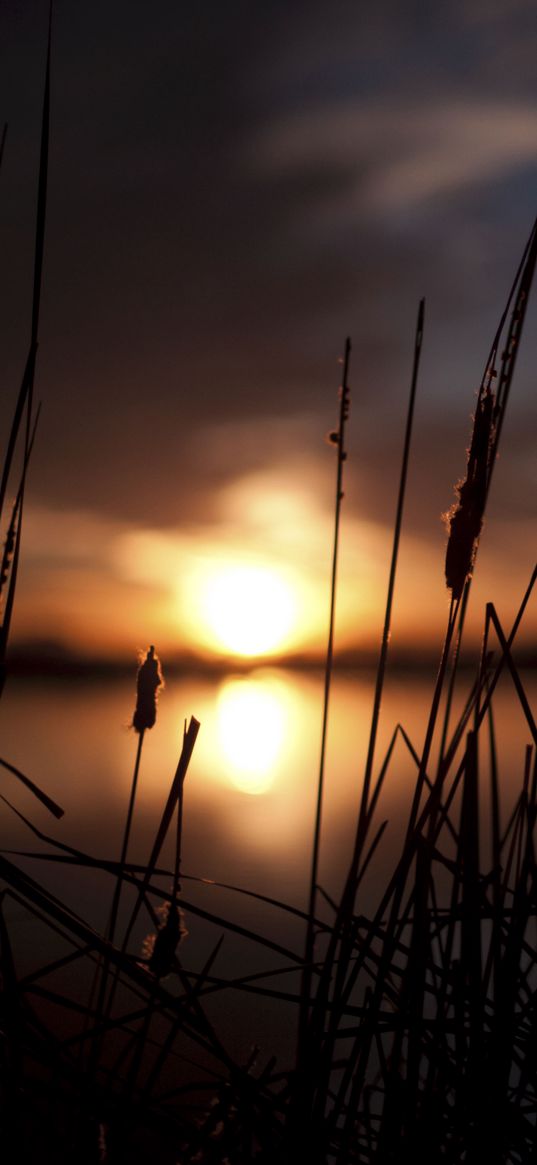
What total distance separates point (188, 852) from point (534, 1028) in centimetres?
926

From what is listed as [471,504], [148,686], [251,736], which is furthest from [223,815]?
[251,736]

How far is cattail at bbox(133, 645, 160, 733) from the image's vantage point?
1455mm

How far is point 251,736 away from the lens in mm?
33250

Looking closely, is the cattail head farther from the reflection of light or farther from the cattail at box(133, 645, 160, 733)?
the reflection of light

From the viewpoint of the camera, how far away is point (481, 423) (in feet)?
3.19

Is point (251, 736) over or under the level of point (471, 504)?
over

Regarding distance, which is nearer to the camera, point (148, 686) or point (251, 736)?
point (148, 686)

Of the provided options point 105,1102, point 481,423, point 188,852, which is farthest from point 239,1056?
point 188,852

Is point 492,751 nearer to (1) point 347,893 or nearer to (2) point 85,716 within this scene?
(1) point 347,893

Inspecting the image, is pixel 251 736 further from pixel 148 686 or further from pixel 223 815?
pixel 148 686

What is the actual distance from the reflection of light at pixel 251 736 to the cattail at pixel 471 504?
612 inches

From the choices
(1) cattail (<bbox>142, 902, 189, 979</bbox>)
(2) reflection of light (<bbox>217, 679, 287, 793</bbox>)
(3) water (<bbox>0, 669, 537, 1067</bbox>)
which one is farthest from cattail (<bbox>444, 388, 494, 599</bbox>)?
(2) reflection of light (<bbox>217, 679, 287, 793</bbox>)

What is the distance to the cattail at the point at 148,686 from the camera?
1455 mm

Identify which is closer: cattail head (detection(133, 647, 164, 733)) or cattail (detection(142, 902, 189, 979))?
cattail (detection(142, 902, 189, 979))
